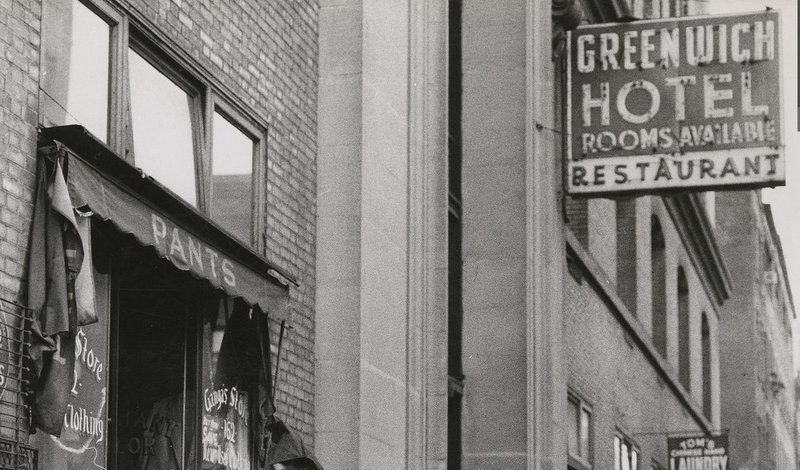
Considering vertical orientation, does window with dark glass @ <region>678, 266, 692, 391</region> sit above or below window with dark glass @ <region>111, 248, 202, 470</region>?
above

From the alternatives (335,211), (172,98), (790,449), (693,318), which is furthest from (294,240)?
(790,449)

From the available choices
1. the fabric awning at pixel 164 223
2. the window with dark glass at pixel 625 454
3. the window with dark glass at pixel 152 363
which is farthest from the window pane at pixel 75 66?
the window with dark glass at pixel 625 454

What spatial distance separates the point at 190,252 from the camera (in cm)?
973

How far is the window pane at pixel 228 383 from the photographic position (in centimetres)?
1102

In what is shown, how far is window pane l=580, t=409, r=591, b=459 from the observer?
2342 cm

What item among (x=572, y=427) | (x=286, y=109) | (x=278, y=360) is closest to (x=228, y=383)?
(x=278, y=360)

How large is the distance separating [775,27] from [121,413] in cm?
1187

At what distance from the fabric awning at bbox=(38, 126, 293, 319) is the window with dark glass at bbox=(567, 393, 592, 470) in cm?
1167

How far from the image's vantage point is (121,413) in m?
10.1

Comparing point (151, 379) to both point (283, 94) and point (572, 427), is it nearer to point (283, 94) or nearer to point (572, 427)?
point (283, 94)

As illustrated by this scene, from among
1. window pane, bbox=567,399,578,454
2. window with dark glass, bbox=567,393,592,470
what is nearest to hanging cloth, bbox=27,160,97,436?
window with dark glass, bbox=567,393,592,470

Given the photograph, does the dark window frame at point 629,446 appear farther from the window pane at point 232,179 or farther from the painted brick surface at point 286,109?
the window pane at point 232,179

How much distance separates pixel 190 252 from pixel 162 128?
1261 millimetres

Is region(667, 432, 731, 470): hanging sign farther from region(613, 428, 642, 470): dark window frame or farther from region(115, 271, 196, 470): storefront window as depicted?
region(115, 271, 196, 470): storefront window
